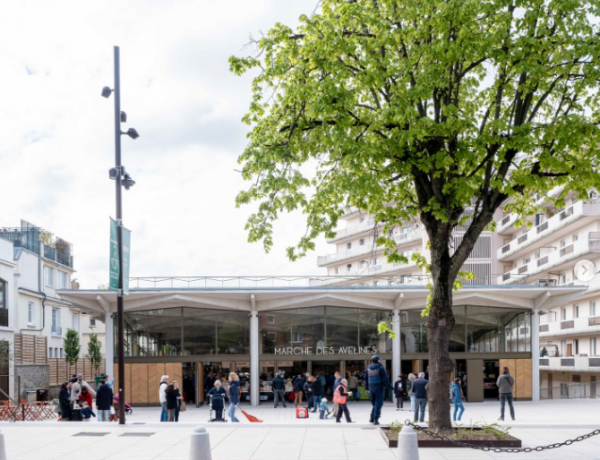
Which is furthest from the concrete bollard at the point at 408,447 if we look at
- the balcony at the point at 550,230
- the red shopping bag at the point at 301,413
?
the balcony at the point at 550,230

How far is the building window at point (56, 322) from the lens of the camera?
45.0m

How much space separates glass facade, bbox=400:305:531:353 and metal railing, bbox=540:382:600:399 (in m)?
4.12

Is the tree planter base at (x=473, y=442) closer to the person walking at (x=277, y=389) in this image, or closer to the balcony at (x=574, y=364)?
the person walking at (x=277, y=389)

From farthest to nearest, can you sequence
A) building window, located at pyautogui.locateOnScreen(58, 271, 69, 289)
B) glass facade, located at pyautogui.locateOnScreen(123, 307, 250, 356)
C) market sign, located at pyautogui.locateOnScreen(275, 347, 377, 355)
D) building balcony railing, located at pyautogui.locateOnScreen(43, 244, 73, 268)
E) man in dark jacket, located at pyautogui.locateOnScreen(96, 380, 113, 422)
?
building window, located at pyautogui.locateOnScreen(58, 271, 69, 289) → building balcony railing, located at pyautogui.locateOnScreen(43, 244, 73, 268) → market sign, located at pyautogui.locateOnScreen(275, 347, 377, 355) → glass facade, located at pyautogui.locateOnScreen(123, 307, 250, 356) → man in dark jacket, located at pyautogui.locateOnScreen(96, 380, 113, 422)

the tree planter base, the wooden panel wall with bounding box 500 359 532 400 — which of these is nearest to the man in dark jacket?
the tree planter base

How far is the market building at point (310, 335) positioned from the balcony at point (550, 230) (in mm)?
11250

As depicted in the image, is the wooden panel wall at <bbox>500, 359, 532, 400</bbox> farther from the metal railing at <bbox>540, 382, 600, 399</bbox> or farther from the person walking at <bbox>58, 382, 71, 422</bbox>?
the person walking at <bbox>58, 382, 71, 422</bbox>

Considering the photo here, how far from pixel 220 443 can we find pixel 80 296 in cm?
1783

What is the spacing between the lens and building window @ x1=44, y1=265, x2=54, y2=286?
44.1 metres

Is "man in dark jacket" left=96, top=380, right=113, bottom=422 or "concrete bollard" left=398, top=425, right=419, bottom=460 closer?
"concrete bollard" left=398, top=425, right=419, bottom=460

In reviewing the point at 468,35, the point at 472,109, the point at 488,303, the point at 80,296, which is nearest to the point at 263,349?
the point at 80,296

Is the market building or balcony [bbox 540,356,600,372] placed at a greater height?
the market building

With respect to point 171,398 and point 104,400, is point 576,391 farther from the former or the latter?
point 104,400

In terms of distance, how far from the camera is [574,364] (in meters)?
39.7
